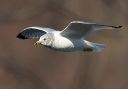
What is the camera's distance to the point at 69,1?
272 inches

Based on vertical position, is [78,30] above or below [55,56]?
above

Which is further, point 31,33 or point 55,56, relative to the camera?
point 55,56

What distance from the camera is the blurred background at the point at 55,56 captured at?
20.3 feet

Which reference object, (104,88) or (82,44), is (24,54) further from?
(82,44)

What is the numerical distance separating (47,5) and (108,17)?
0.76m

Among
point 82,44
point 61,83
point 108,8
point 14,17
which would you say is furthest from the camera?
point 108,8

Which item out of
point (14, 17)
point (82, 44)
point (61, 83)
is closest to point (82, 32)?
point (82, 44)

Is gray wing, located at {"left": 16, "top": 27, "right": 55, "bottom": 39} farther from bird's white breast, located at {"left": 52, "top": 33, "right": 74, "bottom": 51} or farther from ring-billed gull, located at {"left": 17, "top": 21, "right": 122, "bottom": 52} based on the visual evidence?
A: bird's white breast, located at {"left": 52, "top": 33, "right": 74, "bottom": 51}

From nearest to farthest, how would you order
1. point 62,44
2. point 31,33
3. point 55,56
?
point 62,44, point 31,33, point 55,56

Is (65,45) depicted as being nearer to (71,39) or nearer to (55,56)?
(71,39)

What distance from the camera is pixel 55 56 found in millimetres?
6359

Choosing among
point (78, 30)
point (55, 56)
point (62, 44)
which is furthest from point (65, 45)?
point (55, 56)

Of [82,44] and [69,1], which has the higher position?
[82,44]

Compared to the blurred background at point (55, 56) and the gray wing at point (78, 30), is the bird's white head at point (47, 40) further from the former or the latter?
the blurred background at point (55, 56)
